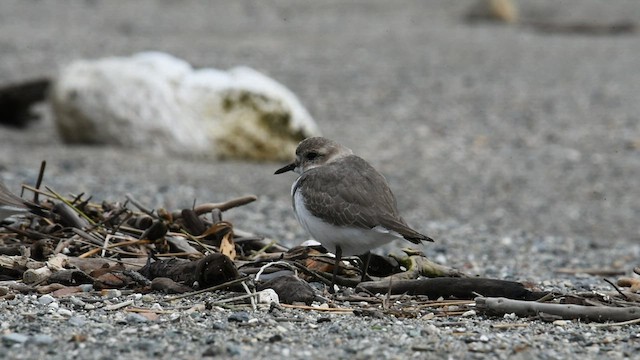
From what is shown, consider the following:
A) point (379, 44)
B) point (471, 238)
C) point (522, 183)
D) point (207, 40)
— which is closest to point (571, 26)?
point (379, 44)

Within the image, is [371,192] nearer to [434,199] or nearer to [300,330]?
[300,330]

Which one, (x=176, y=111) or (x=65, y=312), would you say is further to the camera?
(x=176, y=111)

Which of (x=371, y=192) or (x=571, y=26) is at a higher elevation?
(x=571, y=26)

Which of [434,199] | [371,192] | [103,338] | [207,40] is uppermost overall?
[207,40]

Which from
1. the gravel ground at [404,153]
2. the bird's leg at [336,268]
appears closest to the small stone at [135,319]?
the gravel ground at [404,153]

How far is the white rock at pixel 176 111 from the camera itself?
41.0 ft

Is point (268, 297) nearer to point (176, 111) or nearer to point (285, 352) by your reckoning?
point (285, 352)

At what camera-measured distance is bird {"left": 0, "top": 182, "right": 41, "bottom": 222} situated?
6.05 meters

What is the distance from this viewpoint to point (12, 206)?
6.06m

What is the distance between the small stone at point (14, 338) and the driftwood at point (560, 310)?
2.11 m

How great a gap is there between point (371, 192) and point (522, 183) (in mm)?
6976

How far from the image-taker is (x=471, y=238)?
980 centimetres

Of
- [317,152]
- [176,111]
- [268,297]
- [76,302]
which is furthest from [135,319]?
[176,111]

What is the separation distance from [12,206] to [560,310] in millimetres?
3046
